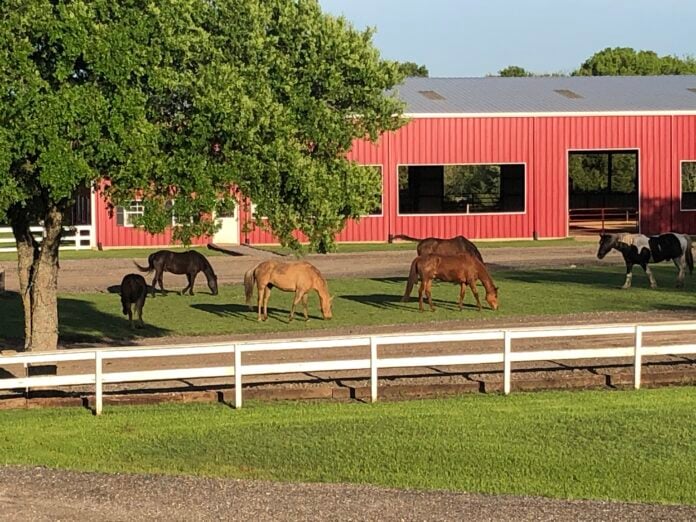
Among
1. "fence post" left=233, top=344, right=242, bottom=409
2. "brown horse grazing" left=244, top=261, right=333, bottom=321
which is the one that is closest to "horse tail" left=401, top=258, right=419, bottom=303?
"brown horse grazing" left=244, top=261, right=333, bottom=321

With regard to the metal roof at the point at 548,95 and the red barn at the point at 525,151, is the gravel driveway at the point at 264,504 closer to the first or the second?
the red barn at the point at 525,151

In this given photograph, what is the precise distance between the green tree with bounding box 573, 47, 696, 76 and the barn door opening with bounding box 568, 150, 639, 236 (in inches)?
911

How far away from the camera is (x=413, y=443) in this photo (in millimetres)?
16656

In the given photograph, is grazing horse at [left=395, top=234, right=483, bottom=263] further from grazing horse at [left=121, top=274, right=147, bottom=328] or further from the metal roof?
the metal roof

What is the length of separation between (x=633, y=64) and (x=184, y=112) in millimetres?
87921

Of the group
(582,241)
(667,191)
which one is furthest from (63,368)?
(667,191)

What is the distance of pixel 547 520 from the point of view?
12727mm

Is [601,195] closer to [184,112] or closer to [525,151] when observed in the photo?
[525,151]

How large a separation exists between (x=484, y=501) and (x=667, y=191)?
45601 millimetres

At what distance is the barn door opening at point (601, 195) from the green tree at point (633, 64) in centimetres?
2314

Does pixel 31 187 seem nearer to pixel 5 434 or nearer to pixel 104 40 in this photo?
pixel 104 40

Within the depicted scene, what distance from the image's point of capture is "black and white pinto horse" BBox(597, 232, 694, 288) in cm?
3653

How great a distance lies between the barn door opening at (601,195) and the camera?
62.0 metres

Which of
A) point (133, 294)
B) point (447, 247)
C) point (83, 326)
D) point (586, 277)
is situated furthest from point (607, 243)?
point (83, 326)
